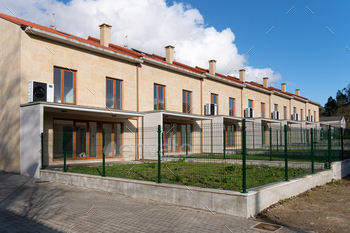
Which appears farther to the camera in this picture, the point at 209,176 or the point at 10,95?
the point at 10,95

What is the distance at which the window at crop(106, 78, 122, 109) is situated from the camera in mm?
17000

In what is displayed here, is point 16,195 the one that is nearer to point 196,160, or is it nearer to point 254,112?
point 196,160

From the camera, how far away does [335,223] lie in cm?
562

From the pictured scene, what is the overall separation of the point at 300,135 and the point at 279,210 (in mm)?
7847

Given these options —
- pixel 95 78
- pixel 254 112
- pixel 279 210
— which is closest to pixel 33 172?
pixel 95 78

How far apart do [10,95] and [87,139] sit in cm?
460

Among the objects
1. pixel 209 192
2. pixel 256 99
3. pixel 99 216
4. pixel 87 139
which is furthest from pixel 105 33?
pixel 256 99

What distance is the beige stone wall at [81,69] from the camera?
44.2 ft

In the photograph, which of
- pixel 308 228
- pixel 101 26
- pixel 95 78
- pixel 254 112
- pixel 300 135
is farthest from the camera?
pixel 254 112

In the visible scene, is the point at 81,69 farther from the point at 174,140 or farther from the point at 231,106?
the point at 231,106

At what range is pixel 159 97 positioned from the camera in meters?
20.2

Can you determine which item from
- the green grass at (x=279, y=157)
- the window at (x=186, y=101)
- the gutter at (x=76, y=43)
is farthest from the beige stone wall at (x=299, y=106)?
the gutter at (x=76, y=43)

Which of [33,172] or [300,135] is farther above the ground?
[300,135]

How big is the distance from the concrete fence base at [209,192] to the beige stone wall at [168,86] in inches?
384
